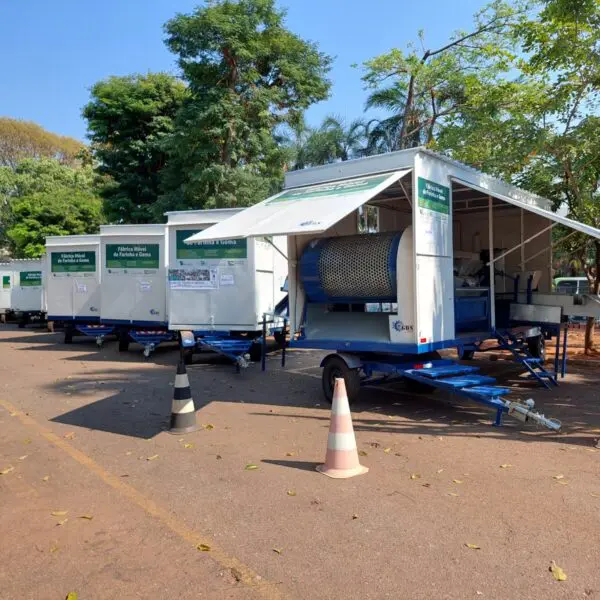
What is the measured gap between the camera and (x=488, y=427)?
6.70 meters

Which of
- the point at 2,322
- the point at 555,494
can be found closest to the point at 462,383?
the point at 555,494

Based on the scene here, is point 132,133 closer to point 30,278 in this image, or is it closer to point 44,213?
point 30,278

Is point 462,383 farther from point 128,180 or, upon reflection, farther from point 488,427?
point 128,180

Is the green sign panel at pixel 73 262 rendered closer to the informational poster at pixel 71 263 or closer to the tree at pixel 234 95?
the informational poster at pixel 71 263

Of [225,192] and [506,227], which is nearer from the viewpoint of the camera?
[506,227]

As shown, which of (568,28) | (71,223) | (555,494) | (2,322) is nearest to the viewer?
(555,494)

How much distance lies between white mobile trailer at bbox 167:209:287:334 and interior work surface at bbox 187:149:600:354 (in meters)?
2.98

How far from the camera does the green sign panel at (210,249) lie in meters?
11.9

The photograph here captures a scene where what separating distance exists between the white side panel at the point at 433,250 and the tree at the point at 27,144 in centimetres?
5068

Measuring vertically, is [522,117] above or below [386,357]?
above

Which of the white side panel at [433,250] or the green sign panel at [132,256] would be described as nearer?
the white side panel at [433,250]

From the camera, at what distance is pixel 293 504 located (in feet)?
14.6

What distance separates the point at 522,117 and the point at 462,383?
21.3 ft

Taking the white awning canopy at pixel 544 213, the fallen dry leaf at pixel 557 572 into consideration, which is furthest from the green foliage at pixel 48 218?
the fallen dry leaf at pixel 557 572
